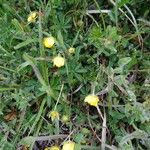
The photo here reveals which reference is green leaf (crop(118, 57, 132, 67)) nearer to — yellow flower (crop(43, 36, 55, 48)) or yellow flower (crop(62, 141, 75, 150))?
yellow flower (crop(43, 36, 55, 48))

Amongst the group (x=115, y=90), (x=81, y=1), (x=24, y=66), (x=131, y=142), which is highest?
(x=81, y=1)

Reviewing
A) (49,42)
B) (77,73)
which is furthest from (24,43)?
(77,73)

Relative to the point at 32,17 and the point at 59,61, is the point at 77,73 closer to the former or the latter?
Answer: the point at 59,61

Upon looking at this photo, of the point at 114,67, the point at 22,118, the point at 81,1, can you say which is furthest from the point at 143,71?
the point at 22,118

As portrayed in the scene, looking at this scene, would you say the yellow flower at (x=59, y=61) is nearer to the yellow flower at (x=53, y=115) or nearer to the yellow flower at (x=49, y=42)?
the yellow flower at (x=49, y=42)

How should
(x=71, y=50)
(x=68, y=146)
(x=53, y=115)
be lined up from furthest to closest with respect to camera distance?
(x=71, y=50) → (x=53, y=115) → (x=68, y=146)

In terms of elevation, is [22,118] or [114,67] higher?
[114,67]

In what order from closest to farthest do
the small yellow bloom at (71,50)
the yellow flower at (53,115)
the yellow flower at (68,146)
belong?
the yellow flower at (68,146), the yellow flower at (53,115), the small yellow bloom at (71,50)

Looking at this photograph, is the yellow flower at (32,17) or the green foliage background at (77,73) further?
the yellow flower at (32,17)

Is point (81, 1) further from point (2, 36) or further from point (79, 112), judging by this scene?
point (79, 112)

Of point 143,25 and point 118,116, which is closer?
point 118,116

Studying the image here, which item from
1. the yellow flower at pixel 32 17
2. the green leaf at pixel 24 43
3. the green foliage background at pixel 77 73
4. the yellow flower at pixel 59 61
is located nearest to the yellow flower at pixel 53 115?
the green foliage background at pixel 77 73
